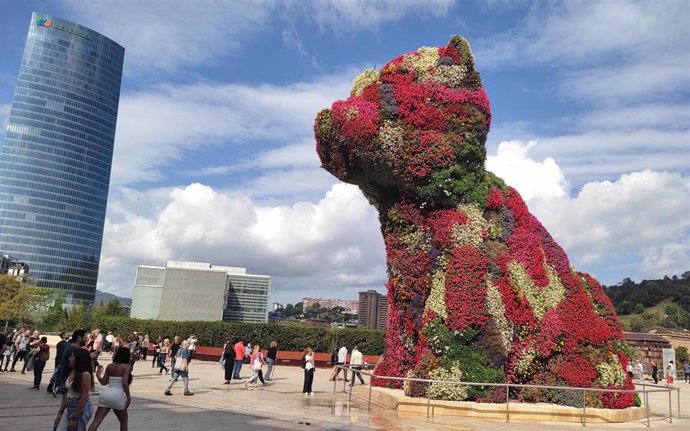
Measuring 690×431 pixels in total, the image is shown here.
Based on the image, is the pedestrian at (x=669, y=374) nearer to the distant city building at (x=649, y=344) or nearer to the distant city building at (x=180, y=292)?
the distant city building at (x=649, y=344)

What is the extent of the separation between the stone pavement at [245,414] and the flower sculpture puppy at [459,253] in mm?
1112

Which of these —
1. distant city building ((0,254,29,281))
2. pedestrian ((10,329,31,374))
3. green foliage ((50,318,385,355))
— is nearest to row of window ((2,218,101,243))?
distant city building ((0,254,29,281))

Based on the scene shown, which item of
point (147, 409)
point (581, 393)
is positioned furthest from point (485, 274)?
point (147, 409)

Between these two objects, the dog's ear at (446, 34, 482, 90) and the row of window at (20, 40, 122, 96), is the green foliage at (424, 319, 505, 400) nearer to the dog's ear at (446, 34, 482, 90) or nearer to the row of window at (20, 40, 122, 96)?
the dog's ear at (446, 34, 482, 90)

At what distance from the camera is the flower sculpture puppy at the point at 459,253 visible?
40.8 feet

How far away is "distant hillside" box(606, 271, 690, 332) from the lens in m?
106

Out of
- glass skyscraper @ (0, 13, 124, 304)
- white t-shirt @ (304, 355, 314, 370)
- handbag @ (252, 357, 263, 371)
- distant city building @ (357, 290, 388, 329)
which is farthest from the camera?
glass skyscraper @ (0, 13, 124, 304)

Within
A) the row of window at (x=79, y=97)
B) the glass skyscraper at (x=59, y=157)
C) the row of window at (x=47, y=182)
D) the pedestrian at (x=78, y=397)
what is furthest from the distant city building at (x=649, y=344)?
the row of window at (x=79, y=97)

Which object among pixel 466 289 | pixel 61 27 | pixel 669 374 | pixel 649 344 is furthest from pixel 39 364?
pixel 61 27

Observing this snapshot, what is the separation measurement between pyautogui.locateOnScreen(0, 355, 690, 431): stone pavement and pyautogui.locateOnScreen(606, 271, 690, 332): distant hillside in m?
105

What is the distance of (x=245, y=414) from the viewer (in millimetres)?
11398

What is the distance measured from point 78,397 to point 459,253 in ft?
29.1

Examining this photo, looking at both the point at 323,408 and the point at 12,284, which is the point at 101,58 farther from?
the point at 323,408

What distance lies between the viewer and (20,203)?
132750 mm
